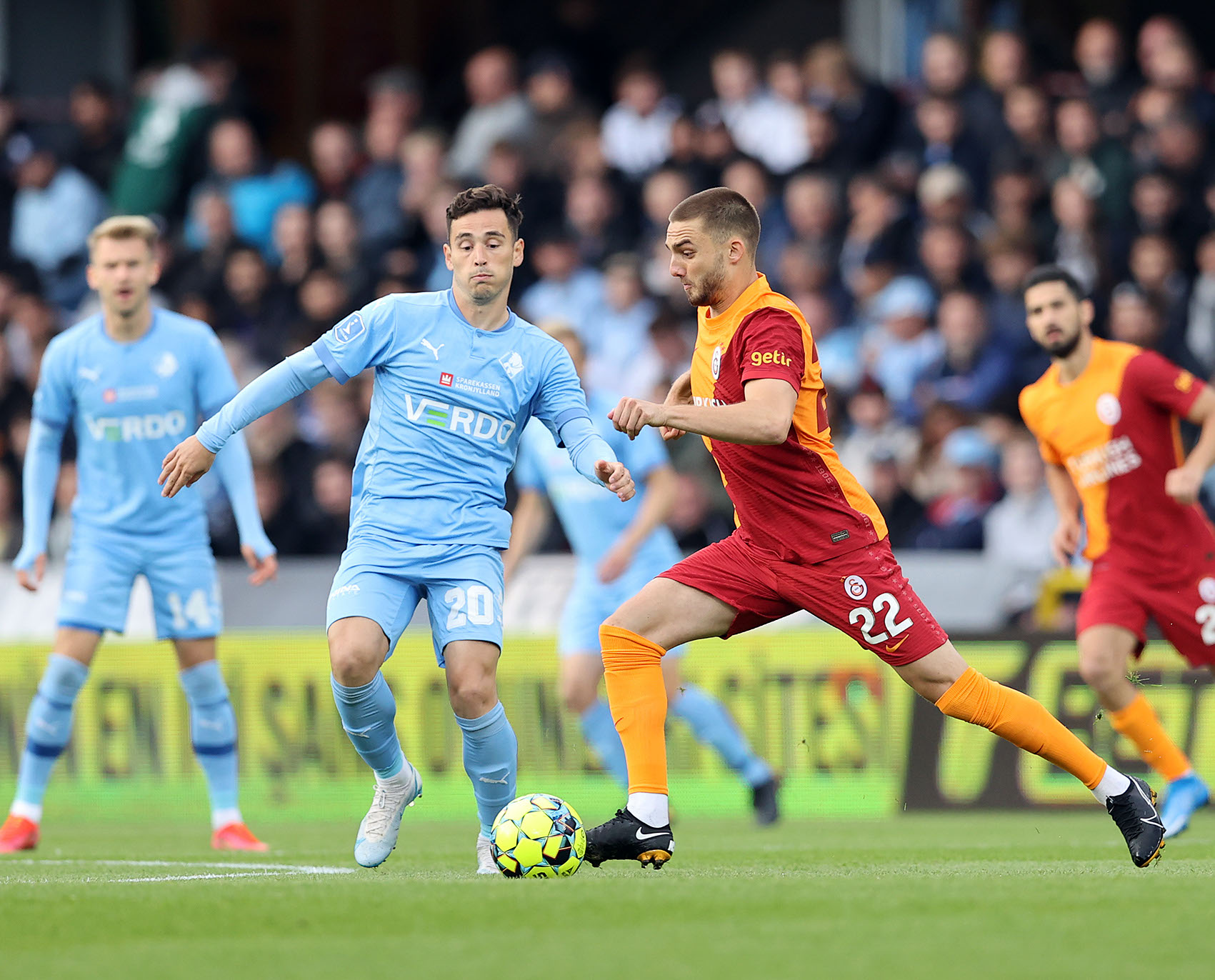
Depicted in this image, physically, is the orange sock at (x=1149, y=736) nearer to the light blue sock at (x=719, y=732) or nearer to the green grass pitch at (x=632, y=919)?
the green grass pitch at (x=632, y=919)

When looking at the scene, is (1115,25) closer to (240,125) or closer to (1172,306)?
(1172,306)

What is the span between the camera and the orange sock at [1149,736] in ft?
28.6

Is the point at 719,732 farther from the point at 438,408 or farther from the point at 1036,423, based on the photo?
the point at 438,408

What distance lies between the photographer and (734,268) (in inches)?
259

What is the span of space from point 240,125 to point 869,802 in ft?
30.3

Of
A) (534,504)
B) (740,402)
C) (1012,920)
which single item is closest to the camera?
(1012,920)

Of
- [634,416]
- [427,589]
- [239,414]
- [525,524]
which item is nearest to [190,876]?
[427,589]

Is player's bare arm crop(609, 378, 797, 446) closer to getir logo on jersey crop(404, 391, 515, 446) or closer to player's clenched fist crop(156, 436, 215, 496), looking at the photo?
getir logo on jersey crop(404, 391, 515, 446)

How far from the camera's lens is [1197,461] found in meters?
8.23

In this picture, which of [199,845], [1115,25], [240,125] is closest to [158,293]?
[240,125]

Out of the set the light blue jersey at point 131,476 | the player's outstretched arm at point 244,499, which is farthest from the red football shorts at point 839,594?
the light blue jersey at point 131,476

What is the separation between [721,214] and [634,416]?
112 centimetres

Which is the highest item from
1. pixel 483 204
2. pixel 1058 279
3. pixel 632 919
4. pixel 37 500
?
pixel 1058 279

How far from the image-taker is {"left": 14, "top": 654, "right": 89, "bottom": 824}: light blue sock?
8.57 meters
